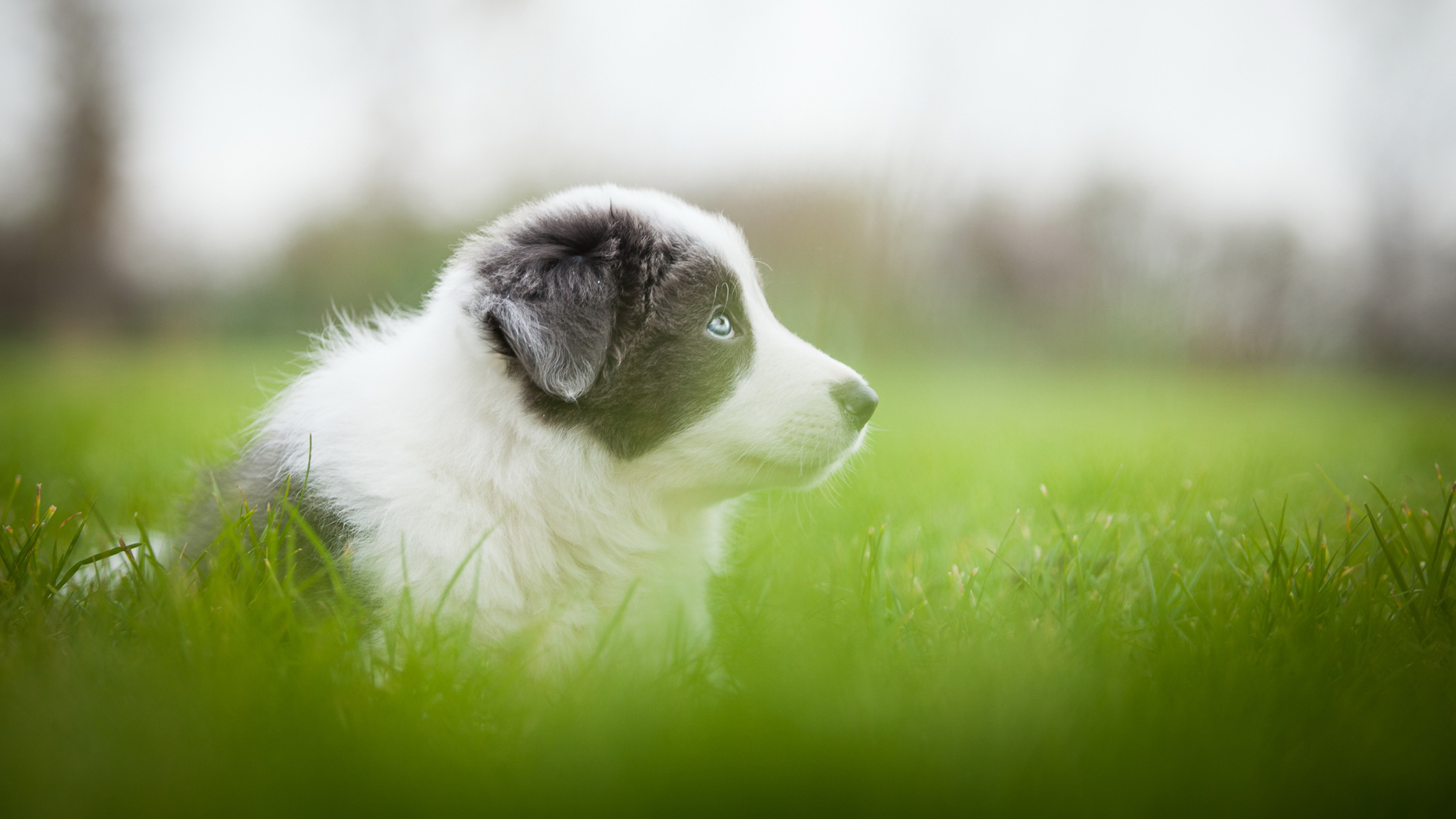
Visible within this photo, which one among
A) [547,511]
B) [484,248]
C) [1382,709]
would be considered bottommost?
[547,511]

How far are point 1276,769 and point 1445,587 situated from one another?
1189 mm

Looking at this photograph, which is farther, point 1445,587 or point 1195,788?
point 1445,587

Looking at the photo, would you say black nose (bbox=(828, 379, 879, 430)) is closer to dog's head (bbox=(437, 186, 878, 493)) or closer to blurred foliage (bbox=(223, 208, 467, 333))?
dog's head (bbox=(437, 186, 878, 493))

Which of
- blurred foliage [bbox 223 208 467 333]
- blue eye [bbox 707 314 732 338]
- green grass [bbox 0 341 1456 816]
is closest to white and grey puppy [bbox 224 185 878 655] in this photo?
blue eye [bbox 707 314 732 338]

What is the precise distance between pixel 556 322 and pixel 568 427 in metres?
0.28

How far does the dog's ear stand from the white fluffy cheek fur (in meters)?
0.33

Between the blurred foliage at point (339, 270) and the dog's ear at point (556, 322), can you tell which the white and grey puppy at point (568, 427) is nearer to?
the dog's ear at point (556, 322)

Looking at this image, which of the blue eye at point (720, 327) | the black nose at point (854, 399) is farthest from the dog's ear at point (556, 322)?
the black nose at point (854, 399)

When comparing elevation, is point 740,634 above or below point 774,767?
below

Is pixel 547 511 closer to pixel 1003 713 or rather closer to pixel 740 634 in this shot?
pixel 740 634

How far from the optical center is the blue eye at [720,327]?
216cm

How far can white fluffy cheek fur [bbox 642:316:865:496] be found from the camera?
2047 millimetres

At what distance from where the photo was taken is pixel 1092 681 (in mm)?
1416

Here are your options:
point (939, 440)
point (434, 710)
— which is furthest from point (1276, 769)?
point (939, 440)
